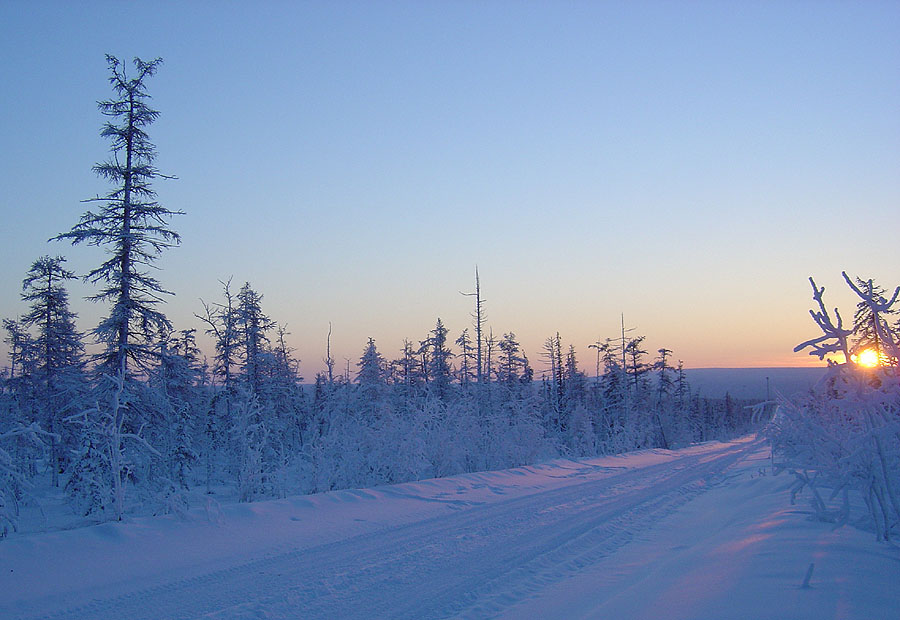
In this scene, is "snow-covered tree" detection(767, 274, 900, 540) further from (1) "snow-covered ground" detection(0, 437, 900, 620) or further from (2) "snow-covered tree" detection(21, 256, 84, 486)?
(2) "snow-covered tree" detection(21, 256, 84, 486)

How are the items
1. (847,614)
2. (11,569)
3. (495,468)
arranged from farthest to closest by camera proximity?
(495,468)
(11,569)
(847,614)

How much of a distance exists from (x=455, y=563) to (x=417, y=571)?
0.62m

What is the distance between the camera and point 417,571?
750 centimetres

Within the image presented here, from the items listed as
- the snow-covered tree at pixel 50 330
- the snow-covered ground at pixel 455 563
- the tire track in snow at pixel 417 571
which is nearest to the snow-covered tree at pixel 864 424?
the snow-covered ground at pixel 455 563

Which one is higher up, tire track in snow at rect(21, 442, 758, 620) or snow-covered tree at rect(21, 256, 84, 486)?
snow-covered tree at rect(21, 256, 84, 486)

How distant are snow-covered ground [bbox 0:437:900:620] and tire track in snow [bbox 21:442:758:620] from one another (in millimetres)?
31

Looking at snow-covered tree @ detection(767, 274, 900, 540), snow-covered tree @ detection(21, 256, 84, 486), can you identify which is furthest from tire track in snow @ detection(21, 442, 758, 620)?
snow-covered tree @ detection(21, 256, 84, 486)

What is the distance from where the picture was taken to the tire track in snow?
6.17 metres

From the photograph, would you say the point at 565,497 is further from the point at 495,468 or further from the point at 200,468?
the point at 200,468

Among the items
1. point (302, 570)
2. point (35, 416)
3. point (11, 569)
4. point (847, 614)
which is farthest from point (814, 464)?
point (35, 416)

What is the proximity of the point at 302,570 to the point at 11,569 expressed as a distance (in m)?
3.60

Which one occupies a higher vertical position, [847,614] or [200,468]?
[847,614]

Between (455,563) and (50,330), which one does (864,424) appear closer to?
(455,563)

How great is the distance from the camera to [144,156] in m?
17.7
